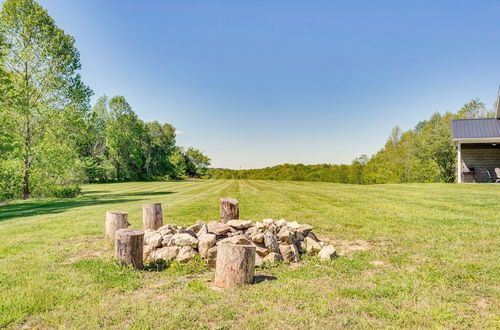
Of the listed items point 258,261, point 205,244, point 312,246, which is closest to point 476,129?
point 312,246

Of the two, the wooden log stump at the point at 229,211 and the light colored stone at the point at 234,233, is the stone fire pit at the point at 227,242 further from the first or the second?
the wooden log stump at the point at 229,211

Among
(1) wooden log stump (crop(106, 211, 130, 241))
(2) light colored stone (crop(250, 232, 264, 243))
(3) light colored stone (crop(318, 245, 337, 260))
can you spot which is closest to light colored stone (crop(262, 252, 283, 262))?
(2) light colored stone (crop(250, 232, 264, 243))

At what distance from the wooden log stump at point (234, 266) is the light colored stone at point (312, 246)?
75.6 inches

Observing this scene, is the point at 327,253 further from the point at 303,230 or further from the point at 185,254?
the point at 185,254

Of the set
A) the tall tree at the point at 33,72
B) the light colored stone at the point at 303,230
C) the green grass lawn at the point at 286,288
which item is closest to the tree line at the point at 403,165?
the green grass lawn at the point at 286,288

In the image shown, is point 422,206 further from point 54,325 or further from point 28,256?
point 28,256

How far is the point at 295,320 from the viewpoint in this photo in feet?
10.7

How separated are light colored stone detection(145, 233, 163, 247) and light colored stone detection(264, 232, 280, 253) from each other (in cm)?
212

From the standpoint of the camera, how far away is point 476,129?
Answer: 19766 mm

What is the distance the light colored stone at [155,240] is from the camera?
18.2 feet

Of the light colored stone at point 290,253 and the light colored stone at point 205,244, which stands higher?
the light colored stone at point 205,244

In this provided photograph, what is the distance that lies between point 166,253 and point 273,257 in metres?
2.05

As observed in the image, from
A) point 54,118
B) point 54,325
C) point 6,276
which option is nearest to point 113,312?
point 54,325

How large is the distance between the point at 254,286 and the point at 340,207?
7935 millimetres
